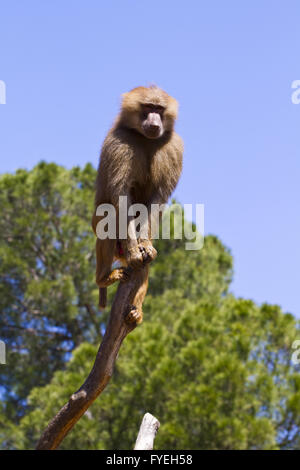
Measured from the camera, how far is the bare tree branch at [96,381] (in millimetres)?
3357

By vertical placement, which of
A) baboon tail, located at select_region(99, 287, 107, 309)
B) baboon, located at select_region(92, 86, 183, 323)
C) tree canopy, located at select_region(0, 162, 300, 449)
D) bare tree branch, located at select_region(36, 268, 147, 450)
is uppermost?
tree canopy, located at select_region(0, 162, 300, 449)

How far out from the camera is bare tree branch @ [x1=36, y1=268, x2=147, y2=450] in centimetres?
336

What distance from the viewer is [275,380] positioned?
1079 centimetres

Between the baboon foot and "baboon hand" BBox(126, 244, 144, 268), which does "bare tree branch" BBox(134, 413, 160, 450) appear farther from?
"baboon hand" BBox(126, 244, 144, 268)

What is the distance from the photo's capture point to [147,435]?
3.23 metres

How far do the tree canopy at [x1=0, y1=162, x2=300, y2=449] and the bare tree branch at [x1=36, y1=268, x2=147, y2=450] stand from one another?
639 cm

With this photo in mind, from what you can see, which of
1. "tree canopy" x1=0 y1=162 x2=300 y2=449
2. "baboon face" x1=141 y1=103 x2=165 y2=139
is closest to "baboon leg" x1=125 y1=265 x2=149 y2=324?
"baboon face" x1=141 y1=103 x2=165 y2=139

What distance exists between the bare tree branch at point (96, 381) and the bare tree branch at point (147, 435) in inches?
13.4

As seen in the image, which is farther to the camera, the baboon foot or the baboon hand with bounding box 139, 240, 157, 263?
the baboon hand with bounding box 139, 240, 157, 263

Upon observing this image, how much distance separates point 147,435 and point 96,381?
→ 43 cm

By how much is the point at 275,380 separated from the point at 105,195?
7.50 meters
